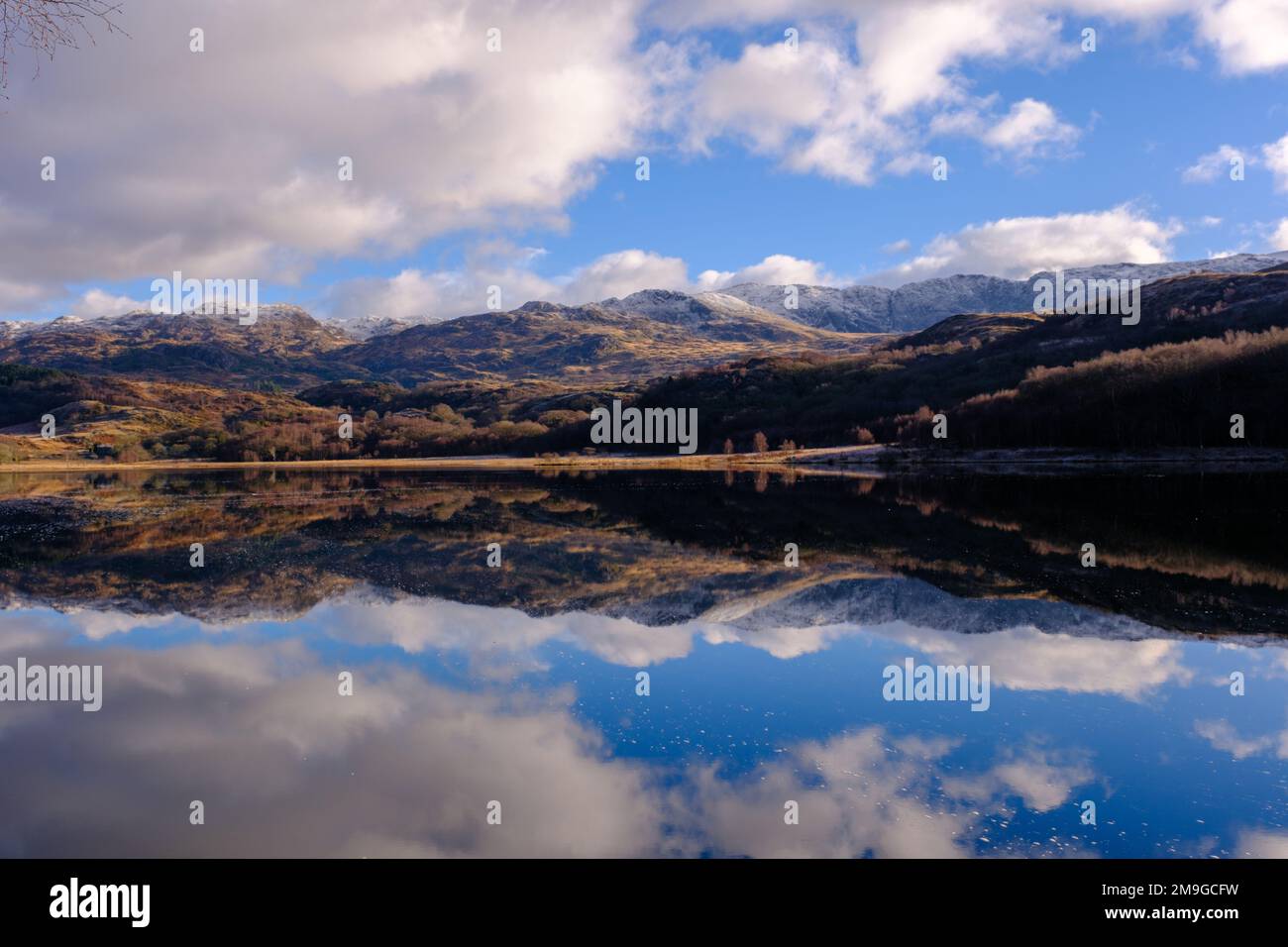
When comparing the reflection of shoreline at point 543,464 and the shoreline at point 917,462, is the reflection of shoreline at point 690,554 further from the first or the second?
the reflection of shoreline at point 543,464

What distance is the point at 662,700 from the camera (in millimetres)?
14188

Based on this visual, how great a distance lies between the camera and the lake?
9.43 metres

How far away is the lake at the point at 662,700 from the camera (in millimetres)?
9430

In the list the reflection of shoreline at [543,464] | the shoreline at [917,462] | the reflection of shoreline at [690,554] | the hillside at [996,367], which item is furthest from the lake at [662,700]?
the hillside at [996,367]

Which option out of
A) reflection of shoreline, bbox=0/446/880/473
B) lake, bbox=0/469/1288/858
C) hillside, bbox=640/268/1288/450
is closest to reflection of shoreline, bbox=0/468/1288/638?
lake, bbox=0/469/1288/858

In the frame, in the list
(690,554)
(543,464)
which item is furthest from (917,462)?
(690,554)

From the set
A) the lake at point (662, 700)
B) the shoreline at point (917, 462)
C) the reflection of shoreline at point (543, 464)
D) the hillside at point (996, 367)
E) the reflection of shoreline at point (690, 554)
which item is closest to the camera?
the lake at point (662, 700)

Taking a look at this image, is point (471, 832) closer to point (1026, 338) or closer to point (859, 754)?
point (859, 754)

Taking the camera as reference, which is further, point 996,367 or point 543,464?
point 996,367

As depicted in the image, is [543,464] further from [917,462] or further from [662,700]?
[662,700]

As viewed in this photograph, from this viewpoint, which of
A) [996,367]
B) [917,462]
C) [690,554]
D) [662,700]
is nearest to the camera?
[662,700]

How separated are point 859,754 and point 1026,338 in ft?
681

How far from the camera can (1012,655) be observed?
1650cm

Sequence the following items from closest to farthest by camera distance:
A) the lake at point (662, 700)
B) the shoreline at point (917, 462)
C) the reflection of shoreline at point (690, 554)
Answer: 1. the lake at point (662, 700)
2. the reflection of shoreline at point (690, 554)
3. the shoreline at point (917, 462)
